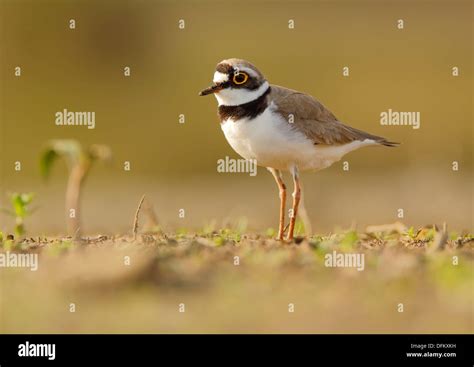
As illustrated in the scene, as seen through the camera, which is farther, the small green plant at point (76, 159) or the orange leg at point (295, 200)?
the orange leg at point (295, 200)

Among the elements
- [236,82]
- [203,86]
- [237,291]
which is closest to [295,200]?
[236,82]

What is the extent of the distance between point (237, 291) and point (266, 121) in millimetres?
2242

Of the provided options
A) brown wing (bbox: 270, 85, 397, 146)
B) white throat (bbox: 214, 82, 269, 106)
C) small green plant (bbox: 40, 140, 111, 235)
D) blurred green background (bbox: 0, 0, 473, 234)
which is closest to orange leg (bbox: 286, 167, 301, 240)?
brown wing (bbox: 270, 85, 397, 146)

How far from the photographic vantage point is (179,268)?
19.2 ft

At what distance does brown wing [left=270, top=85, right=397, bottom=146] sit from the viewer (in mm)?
7516

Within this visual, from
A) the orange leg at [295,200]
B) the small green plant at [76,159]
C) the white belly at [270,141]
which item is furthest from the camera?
the orange leg at [295,200]

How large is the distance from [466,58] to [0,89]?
9.99 m

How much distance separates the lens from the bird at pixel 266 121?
287 inches

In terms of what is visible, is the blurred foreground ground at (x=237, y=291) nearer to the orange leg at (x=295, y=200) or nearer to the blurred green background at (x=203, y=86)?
the orange leg at (x=295, y=200)

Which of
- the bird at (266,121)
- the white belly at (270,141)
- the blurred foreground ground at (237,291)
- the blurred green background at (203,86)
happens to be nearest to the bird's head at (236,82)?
the bird at (266,121)

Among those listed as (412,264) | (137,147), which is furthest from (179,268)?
(137,147)

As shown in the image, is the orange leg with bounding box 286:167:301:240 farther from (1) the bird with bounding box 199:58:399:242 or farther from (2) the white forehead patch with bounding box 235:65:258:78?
(2) the white forehead patch with bounding box 235:65:258:78

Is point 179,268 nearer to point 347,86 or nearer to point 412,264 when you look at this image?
point 412,264

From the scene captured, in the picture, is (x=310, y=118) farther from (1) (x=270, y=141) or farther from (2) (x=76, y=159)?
(2) (x=76, y=159)
